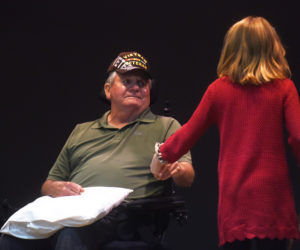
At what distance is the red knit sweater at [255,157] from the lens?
2.30m

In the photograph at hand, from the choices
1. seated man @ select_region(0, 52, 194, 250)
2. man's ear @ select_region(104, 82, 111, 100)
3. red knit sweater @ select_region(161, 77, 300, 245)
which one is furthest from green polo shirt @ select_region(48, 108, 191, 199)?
red knit sweater @ select_region(161, 77, 300, 245)

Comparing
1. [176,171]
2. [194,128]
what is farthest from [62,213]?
[194,128]

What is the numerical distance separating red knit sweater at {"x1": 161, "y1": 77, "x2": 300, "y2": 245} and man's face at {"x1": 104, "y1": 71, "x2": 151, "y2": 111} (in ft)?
3.08

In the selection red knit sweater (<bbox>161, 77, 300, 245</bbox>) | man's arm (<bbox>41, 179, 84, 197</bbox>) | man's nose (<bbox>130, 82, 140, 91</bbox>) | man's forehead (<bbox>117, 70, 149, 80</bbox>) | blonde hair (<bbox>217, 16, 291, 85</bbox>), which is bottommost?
man's arm (<bbox>41, 179, 84, 197</bbox>)

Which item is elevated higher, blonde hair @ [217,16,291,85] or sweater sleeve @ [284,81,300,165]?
blonde hair @ [217,16,291,85]

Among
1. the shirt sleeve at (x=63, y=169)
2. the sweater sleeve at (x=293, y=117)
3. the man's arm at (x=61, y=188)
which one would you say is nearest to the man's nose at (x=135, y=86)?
the shirt sleeve at (x=63, y=169)

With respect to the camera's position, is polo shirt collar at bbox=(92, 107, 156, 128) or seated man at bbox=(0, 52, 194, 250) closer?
seated man at bbox=(0, 52, 194, 250)

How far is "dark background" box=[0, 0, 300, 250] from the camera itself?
4.04 meters

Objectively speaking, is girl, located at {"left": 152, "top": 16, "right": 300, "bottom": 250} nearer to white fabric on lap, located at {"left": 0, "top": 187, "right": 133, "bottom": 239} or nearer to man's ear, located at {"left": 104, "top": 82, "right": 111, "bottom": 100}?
white fabric on lap, located at {"left": 0, "top": 187, "right": 133, "bottom": 239}

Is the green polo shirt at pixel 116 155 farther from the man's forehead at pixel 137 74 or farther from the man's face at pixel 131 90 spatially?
the man's forehead at pixel 137 74

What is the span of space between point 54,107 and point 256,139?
224cm

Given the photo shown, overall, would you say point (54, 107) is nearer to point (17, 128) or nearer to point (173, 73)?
point (17, 128)

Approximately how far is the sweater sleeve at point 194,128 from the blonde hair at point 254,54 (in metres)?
0.14

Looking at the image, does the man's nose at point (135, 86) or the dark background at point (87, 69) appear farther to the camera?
the dark background at point (87, 69)
